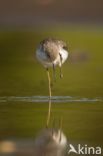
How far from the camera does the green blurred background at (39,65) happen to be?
15.9 feet

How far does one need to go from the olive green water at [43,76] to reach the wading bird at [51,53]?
1.6 inches

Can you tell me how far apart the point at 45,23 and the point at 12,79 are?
46 cm

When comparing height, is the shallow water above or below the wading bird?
below

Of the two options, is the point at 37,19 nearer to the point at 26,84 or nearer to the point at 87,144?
the point at 26,84

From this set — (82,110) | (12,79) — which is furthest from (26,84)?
(82,110)

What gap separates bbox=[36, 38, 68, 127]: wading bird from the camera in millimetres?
4934

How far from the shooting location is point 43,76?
495cm

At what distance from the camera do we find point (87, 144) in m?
4.59

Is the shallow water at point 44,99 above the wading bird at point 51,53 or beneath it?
beneath

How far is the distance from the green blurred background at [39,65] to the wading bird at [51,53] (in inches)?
1.7

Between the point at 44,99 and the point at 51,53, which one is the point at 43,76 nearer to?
the point at 44,99

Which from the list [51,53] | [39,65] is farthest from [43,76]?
[51,53]

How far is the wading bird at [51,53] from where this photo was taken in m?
4.93

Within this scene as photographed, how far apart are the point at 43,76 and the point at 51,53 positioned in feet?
0.97
